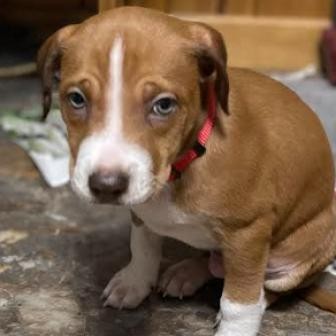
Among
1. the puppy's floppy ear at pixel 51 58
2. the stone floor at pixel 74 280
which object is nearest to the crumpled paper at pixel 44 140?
the stone floor at pixel 74 280

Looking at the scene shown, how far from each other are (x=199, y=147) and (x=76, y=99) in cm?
31

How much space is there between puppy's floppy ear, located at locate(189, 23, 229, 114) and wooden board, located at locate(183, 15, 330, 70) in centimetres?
210

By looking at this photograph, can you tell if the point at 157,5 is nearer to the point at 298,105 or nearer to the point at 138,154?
the point at 298,105

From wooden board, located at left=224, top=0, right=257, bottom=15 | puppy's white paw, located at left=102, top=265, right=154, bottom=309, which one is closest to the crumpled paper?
puppy's white paw, located at left=102, top=265, right=154, bottom=309

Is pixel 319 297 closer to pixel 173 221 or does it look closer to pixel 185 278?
pixel 185 278

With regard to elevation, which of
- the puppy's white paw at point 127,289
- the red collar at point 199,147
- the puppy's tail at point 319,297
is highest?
the red collar at point 199,147

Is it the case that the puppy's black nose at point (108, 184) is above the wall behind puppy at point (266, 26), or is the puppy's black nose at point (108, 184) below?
above

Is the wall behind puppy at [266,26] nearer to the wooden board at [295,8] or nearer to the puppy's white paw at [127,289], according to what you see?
the wooden board at [295,8]

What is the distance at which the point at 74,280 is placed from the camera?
2.28 metres

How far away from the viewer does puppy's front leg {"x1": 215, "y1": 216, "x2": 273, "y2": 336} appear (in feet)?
6.33

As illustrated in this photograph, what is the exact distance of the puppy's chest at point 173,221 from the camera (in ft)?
6.24

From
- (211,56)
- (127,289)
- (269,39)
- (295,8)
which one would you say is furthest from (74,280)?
(295,8)

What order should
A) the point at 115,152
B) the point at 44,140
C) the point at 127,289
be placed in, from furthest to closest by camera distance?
1. the point at 44,140
2. the point at 127,289
3. the point at 115,152

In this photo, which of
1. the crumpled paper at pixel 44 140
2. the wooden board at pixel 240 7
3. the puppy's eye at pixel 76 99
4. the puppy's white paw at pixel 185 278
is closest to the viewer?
the puppy's eye at pixel 76 99
